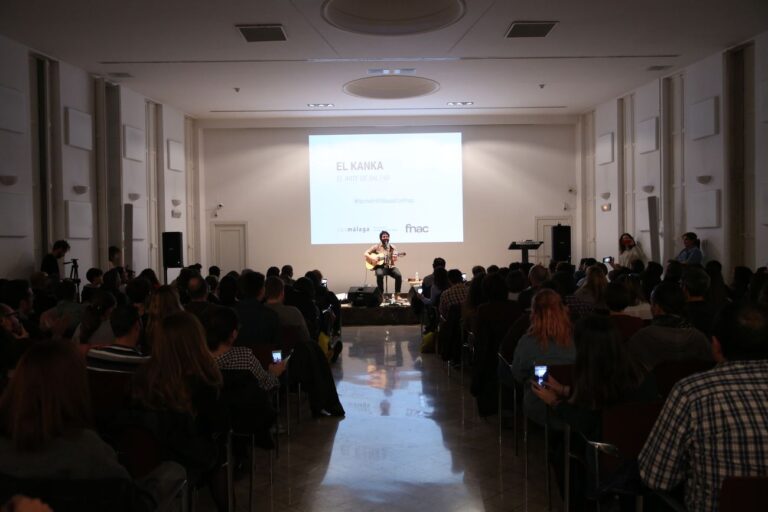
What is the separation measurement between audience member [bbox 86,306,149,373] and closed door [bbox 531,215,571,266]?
43.3ft

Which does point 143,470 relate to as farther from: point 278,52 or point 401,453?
point 278,52

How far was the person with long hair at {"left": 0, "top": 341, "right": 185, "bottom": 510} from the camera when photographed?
6.23ft

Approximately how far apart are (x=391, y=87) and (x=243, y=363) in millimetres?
9987

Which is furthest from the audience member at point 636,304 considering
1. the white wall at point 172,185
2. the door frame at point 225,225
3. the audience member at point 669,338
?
the door frame at point 225,225

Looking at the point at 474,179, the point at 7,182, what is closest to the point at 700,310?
the point at 7,182

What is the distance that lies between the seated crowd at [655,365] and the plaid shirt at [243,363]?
1.43 metres

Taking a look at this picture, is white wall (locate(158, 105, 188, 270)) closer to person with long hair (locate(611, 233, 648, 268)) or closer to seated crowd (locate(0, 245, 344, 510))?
seated crowd (locate(0, 245, 344, 510))

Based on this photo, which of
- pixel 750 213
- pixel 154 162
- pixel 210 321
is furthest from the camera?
pixel 154 162

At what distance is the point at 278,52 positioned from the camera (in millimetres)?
10031

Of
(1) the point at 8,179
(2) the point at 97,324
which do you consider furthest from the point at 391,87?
(2) the point at 97,324

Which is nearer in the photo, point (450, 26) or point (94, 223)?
point (450, 26)

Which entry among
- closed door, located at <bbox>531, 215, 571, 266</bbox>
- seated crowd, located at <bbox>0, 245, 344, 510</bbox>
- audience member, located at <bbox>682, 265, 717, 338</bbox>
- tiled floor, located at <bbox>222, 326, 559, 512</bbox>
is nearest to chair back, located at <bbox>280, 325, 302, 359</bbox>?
seated crowd, located at <bbox>0, 245, 344, 510</bbox>

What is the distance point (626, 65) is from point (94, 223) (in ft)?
30.0

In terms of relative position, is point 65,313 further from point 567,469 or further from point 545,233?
point 545,233
